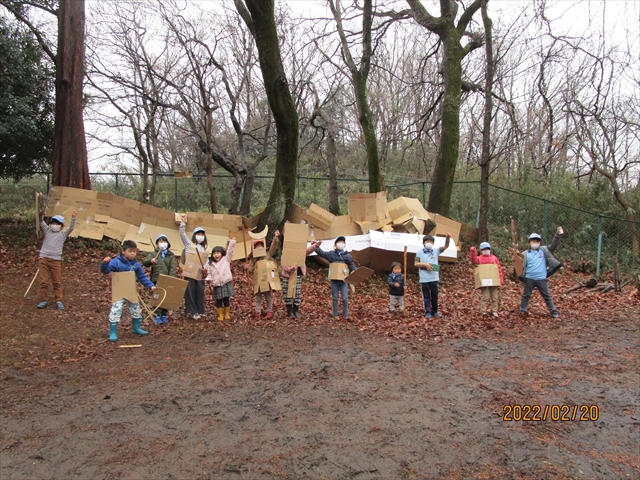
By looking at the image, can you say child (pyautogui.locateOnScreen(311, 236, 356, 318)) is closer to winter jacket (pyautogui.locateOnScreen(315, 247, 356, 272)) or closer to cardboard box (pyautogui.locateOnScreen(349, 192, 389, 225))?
winter jacket (pyautogui.locateOnScreen(315, 247, 356, 272))

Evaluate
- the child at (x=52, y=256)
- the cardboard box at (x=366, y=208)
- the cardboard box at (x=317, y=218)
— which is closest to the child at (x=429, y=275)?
the cardboard box at (x=366, y=208)

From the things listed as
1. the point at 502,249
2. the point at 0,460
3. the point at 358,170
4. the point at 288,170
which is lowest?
the point at 0,460

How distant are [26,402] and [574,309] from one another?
960 centimetres

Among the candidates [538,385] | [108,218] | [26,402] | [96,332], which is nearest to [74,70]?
[108,218]

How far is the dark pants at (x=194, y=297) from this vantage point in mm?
8413

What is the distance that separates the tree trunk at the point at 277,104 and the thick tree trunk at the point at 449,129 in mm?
5011

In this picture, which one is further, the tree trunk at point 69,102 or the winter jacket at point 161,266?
the tree trunk at point 69,102

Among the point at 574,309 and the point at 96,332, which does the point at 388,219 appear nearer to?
the point at 574,309

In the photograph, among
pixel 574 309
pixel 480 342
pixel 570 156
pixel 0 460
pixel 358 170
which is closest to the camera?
pixel 0 460

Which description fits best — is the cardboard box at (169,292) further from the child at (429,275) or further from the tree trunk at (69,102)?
the tree trunk at (69,102)

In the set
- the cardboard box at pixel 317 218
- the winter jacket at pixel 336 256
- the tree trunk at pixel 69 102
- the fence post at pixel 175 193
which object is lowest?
the winter jacket at pixel 336 256

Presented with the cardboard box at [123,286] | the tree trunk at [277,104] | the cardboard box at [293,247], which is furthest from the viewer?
the tree trunk at [277,104]

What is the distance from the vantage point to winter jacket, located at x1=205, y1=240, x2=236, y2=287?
8.23m

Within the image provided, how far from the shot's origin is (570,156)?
2372 cm
